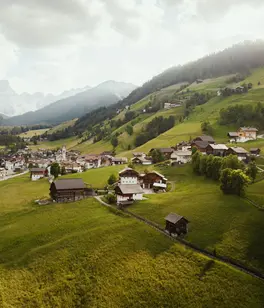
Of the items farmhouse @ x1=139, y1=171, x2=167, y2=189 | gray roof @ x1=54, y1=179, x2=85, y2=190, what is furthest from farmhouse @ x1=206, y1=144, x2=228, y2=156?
gray roof @ x1=54, y1=179, x2=85, y2=190

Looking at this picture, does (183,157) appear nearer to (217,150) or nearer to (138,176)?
(217,150)

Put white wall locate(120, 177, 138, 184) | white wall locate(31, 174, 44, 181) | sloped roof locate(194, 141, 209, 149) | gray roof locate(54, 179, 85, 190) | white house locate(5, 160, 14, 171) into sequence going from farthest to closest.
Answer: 1. white house locate(5, 160, 14, 171)
2. white wall locate(31, 174, 44, 181)
3. sloped roof locate(194, 141, 209, 149)
4. white wall locate(120, 177, 138, 184)
5. gray roof locate(54, 179, 85, 190)

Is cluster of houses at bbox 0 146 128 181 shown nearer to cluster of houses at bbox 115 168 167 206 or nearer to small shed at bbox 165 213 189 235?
cluster of houses at bbox 115 168 167 206

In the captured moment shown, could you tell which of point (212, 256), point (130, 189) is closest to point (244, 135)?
point (130, 189)

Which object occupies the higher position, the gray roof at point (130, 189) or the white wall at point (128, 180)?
the gray roof at point (130, 189)

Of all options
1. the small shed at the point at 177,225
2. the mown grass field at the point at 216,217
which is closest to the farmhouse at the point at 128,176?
the mown grass field at the point at 216,217

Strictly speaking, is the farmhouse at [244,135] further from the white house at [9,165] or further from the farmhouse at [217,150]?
the white house at [9,165]
